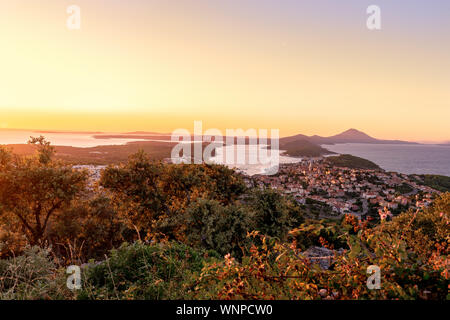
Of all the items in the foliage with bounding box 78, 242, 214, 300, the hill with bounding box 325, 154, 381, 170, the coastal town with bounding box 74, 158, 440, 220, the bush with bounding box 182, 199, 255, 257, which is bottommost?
the coastal town with bounding box 74, 158, 440, 220

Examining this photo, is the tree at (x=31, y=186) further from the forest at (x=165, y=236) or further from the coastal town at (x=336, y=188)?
the coastal town at (x=336, y=188)

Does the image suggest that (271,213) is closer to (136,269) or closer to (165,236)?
(165,236)

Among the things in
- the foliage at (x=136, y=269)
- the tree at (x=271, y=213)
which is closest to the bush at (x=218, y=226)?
the tree at (x=271, y=213)

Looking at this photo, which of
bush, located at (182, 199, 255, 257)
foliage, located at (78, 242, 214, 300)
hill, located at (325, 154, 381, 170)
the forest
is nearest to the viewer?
the forest

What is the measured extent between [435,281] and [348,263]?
789 millimetres

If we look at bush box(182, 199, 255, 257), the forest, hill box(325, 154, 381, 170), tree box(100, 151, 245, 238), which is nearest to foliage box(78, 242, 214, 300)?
the forest

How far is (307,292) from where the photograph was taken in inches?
93.0

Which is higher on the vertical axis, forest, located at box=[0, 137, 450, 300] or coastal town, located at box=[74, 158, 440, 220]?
forest, located at box=[0, 137, 450, 300]

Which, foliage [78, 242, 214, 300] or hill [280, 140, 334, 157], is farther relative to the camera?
hill [280, 140, 334, 157]

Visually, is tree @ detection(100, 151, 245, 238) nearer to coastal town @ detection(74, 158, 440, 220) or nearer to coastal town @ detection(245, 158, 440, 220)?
coastal town @ detection(74, 158, 440, 220)

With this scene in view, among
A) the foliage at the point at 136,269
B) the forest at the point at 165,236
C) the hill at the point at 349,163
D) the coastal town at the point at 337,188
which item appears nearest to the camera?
the forest at the point at 165,236
